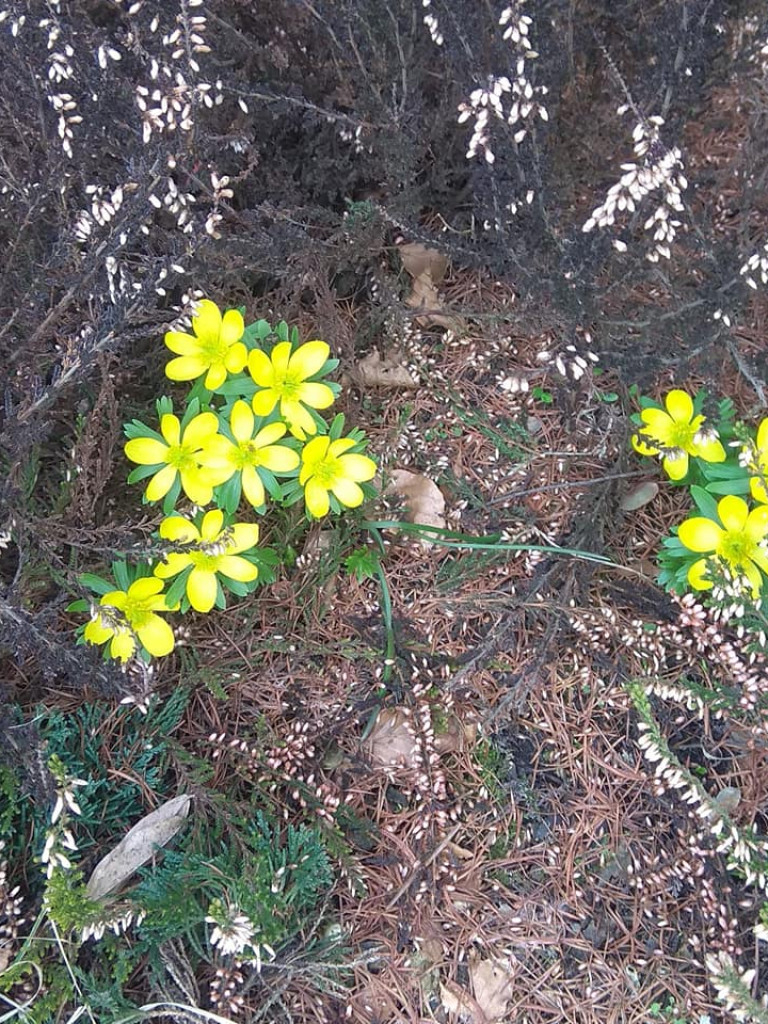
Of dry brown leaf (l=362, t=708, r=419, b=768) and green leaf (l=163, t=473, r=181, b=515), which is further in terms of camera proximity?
dry brown leaf (l=362, t=708, r=419, b=768)

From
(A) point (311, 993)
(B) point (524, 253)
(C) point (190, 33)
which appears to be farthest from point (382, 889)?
(C) point (190, 33)

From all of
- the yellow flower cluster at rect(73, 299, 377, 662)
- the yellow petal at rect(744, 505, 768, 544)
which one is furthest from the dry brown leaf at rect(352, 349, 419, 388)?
the yellow petal at rect(744, 505, 768, 544)

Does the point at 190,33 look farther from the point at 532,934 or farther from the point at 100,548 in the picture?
the point at 532,934

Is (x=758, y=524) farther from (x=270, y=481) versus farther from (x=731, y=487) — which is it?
(x=270, y=481)

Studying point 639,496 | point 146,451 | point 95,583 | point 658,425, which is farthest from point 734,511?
point 95,583

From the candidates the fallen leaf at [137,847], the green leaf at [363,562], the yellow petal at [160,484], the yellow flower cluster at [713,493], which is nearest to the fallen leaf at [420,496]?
the green leaf at [363,562]

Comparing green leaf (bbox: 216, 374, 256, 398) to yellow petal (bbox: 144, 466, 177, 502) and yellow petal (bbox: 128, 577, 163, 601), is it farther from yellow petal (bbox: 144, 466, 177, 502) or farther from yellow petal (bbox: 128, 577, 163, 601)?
yellow petal (bbox: 128, 577, 163, 601)
